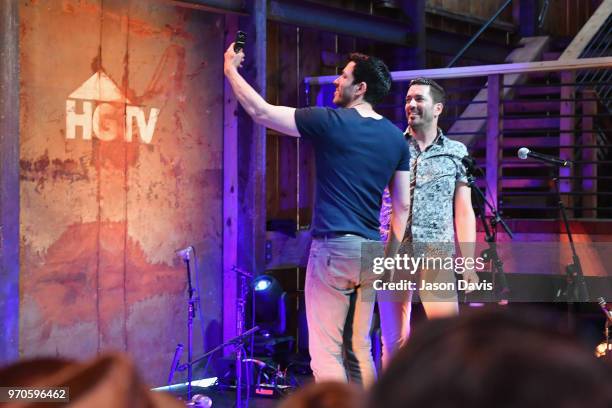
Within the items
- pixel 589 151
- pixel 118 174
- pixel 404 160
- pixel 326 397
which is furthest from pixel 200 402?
pixel 589 151

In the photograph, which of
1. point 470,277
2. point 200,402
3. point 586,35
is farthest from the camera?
point 586,35

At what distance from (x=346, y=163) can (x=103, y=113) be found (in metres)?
2.98

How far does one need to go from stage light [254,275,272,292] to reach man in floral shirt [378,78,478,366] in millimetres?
2147

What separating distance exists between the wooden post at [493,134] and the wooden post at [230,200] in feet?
7.96

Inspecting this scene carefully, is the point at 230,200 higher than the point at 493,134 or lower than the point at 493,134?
lower

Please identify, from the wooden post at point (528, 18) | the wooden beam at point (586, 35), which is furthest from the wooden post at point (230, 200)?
the wooden post at point (528, 18)

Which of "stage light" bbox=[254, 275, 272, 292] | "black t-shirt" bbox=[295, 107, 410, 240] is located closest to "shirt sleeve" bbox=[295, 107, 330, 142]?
"black t-shirt" bbox=[295, 107, 410, 240]

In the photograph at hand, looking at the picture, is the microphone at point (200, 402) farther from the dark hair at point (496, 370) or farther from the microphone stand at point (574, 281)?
the dark hair at point (496, 370)

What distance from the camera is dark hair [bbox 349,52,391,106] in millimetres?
4223

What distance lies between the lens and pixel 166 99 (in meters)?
6.93

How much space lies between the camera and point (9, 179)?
548 cm

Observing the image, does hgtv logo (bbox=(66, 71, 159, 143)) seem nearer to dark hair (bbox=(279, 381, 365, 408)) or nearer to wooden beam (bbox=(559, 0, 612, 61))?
dark hair (bbox=(279, 381, 365, 408))

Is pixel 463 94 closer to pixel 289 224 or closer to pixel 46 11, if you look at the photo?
pixel 289 224

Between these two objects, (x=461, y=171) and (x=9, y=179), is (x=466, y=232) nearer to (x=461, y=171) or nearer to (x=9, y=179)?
(x=461, y=171)
